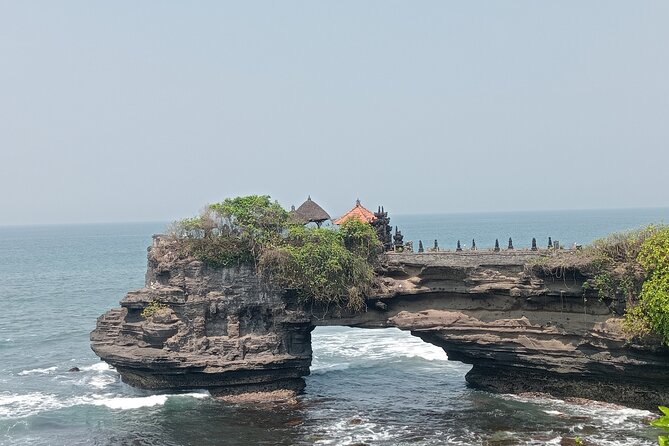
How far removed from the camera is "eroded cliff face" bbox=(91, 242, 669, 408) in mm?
29453

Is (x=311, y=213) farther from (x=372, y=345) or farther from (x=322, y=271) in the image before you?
(x=372, y=345)

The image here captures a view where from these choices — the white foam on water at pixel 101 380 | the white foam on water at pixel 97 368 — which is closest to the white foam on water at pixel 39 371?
the white foam on water at pixel 97 368

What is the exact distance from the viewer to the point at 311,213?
3678 cm

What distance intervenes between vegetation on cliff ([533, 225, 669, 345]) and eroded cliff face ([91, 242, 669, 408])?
0.81m

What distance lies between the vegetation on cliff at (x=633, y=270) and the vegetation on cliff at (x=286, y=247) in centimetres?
815

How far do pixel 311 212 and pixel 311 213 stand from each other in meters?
0.06

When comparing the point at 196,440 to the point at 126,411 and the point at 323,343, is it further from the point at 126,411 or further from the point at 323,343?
the point at 323,343

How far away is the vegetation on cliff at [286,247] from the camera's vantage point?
103ft

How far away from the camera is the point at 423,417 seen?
2916cm

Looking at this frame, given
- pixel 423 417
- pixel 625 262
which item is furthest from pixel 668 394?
pixel 423 417

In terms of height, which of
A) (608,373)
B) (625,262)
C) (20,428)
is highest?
(625,262)

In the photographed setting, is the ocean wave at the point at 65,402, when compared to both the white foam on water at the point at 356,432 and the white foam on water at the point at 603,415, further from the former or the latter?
the white foam on water at the point at 603,415

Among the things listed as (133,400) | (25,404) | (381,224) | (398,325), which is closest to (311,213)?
(381,224)

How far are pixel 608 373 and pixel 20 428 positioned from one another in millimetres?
25152
